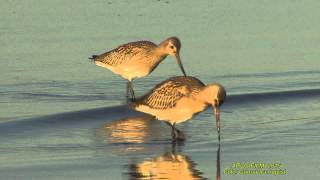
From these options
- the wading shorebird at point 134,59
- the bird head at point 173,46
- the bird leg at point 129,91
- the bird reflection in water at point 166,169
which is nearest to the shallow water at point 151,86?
the bird reflection in water at point 166,169

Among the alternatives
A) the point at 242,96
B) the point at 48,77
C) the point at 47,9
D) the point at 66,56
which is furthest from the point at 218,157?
the point at 47,9

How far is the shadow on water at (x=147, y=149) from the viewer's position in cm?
1085

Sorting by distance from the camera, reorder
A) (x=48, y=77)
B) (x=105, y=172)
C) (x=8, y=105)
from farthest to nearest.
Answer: (x=48, y=77) → (x=8, y=105) → (x=105, y=172)

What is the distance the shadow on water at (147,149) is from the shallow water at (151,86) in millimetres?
13

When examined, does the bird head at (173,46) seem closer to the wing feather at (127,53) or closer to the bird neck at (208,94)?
the wing feather at (127,53)

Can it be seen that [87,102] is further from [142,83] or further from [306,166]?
[306,166]

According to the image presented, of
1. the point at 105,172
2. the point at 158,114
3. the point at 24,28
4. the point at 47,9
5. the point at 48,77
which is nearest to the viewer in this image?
the point at 105,172

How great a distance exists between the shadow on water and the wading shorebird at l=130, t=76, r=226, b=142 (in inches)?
11.6

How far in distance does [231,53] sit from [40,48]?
10.8ft

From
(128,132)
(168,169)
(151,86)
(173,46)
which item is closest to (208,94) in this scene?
(128,132)

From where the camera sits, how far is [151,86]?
16734 millimetres

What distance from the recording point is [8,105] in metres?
14.9

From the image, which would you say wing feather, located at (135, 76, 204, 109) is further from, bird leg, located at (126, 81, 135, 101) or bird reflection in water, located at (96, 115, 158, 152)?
bird leg, located at (126, 81, 135, 101)

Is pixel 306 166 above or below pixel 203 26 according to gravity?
below
